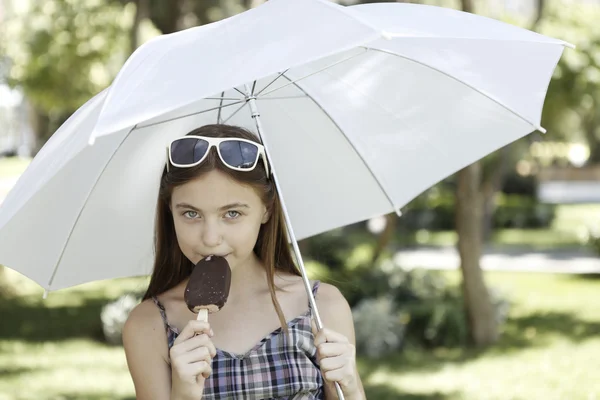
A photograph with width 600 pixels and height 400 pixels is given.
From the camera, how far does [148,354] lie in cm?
247

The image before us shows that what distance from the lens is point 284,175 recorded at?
10.5ft

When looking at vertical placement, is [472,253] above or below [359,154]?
above

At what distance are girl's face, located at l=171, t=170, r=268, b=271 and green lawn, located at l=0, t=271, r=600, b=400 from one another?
4.04m

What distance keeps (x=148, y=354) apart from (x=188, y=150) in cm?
57

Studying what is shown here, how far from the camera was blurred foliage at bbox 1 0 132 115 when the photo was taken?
12711 mm

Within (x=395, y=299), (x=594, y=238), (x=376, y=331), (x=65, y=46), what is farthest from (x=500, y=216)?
(x=376, y=331)

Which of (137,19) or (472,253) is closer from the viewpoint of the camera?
(472,253)

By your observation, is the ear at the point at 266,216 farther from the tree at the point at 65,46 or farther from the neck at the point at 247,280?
the tree at the point at 65,46

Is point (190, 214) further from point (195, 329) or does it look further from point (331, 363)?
point (331, 363)

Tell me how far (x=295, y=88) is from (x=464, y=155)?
2.15ft

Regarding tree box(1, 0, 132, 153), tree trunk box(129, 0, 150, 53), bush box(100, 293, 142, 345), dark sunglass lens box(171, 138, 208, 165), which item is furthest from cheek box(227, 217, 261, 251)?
tree box(1, 0, 132, 153)

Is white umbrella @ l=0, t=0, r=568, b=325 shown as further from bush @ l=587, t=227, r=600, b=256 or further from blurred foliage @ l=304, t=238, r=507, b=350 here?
bush @ l=587, t=227, r=600, b=256

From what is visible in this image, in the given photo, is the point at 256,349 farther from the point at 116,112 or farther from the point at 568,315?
the point at 568,315

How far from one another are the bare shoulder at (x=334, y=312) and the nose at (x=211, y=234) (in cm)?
45
